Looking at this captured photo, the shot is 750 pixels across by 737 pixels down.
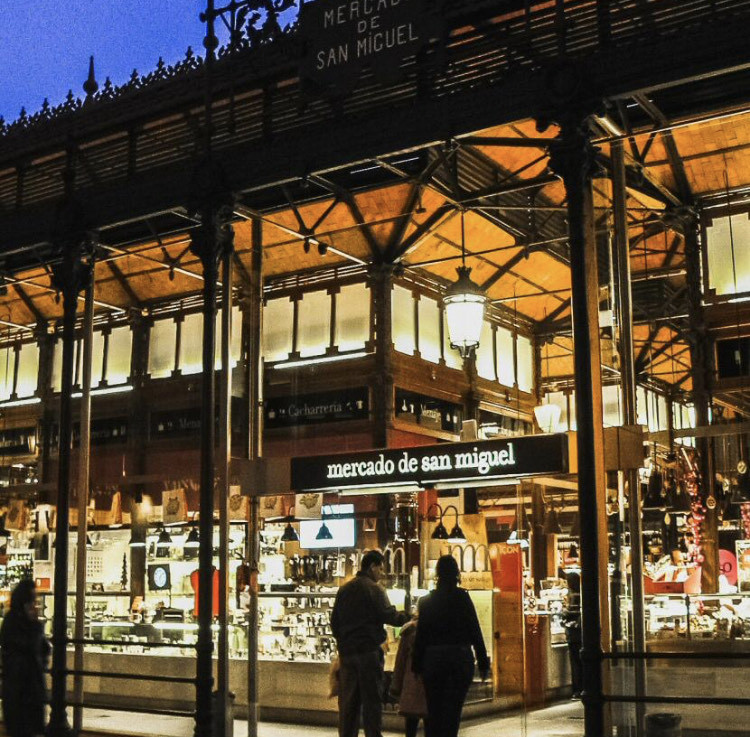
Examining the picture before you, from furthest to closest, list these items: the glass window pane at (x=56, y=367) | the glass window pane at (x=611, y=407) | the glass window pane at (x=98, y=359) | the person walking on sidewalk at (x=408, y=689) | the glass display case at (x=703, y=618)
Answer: the glass window pane at (x=611, y=407), the glass window pane at (x=56, y=367), the glass window pane at (x=98, y=359), the glass display case at (x=703, y=618), the person walking on sidewalk at (x=408, y=689)

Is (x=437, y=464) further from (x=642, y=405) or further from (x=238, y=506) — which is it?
(x=642, y=405)

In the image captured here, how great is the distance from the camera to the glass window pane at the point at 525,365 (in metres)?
21.4

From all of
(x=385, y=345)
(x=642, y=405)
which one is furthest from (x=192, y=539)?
(x=642, y=405)

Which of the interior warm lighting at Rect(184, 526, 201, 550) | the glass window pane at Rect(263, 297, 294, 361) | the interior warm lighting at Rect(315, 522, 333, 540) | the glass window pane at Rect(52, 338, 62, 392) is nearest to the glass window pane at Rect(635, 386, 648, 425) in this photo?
the glass window pane at Rect(263, 297, 294, 361)

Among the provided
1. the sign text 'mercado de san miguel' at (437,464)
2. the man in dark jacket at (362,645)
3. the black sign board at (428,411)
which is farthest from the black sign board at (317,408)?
the man in dark jacket at (362,645)

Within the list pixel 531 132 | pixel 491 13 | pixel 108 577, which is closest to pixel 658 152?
pixel 531 132

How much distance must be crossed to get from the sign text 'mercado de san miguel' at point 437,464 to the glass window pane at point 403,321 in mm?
5646

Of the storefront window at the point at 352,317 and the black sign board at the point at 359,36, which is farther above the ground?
the black sign board at the point at 359,36

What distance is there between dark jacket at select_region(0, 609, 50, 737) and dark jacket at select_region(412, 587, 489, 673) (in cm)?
342

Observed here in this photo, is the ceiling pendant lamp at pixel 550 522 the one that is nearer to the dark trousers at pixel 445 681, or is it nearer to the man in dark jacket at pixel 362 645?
the man in dark jacket at pixel 362 645

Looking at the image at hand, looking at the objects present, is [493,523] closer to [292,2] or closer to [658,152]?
[658,152]

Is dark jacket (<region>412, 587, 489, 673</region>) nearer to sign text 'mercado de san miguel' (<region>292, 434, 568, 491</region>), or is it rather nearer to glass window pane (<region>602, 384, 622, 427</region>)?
sign text 'mercado de san miguel' (<region>292, 434, 568, 491</region>)

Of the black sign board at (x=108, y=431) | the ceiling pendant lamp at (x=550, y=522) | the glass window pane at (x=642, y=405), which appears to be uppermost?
the glass window pane at (x=642, y=405)

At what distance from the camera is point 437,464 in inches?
472
